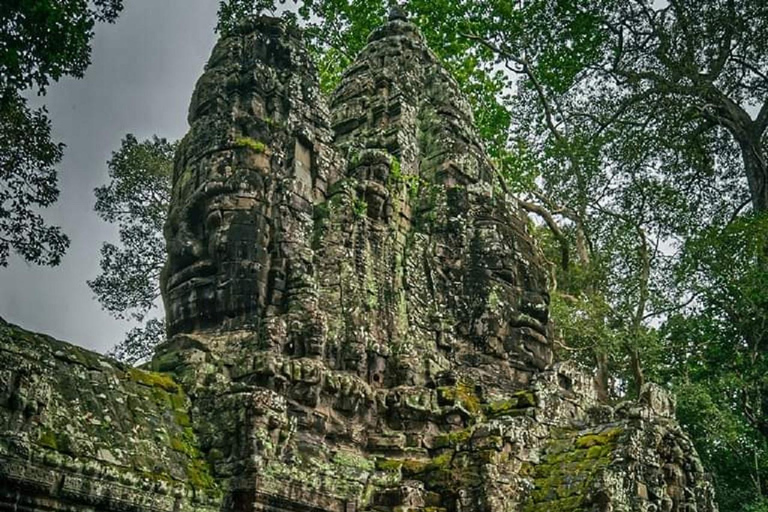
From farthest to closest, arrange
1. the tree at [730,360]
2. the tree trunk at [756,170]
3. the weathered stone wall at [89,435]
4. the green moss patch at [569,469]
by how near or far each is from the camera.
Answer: the tree trunk at [756,170], the tree at [730,360], the green moss patch at [569,469], the weathered stone wall at [89,435]

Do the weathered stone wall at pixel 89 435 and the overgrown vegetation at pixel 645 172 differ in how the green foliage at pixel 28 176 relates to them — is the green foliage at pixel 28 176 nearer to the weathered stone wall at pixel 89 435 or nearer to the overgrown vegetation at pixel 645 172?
the weathered stone wall at pixel 89 435

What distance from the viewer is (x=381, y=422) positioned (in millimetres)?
13156

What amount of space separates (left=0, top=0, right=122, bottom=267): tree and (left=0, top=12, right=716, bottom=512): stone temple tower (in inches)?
53.1

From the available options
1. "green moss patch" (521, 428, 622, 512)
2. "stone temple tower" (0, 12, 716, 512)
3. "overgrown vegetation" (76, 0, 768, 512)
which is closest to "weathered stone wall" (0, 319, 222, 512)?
"stone temple tower" (0, 12, 716, 512)

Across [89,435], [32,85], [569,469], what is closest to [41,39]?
[32,85]

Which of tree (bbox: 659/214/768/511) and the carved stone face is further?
tree (bbox: 659/214/768/511)

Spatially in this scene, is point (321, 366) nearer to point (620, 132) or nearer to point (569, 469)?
point (569, 469)

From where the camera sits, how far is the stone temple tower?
9758mm

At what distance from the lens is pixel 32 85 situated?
9773 mm

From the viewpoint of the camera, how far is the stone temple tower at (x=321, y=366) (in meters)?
9.76

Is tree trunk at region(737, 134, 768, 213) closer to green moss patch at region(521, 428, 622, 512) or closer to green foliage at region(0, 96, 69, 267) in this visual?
green moss patch at region(521, 428, 622, 512)

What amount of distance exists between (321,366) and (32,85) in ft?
16.3

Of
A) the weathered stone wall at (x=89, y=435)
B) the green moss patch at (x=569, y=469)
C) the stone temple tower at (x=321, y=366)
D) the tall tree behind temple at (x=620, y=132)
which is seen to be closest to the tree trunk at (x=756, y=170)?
the tall tree behind temple at (x=620, y=132)

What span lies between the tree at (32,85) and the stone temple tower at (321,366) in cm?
135
